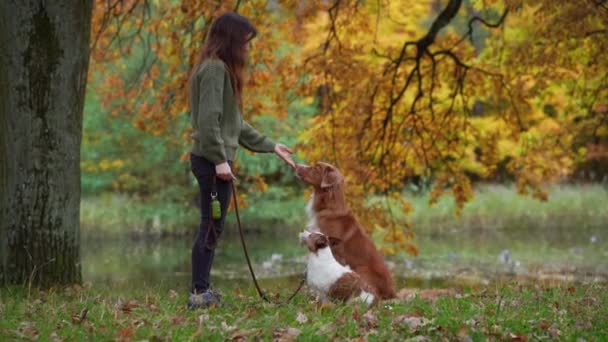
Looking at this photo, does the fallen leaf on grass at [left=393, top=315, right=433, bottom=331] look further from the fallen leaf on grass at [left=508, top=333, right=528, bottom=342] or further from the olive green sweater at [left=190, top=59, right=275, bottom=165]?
the olive green sweater at [left=190, top=59, right=275, bottom=165]

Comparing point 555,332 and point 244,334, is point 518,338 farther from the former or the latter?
point 244,334

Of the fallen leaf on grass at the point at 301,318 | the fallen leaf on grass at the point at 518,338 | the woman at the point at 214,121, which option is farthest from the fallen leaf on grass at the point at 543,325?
the woman at the point at 214,121

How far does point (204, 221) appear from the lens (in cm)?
611

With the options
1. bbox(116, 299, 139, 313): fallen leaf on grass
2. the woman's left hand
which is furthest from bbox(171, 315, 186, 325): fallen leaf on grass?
the woman's left hand

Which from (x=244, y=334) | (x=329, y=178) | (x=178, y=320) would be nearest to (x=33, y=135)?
(x=329, y=178)

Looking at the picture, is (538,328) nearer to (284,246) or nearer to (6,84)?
(6,84)

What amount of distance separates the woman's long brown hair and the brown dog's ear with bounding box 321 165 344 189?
1018mm

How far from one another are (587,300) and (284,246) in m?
14.5

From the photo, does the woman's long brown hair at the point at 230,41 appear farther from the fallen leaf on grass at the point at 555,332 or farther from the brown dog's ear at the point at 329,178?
the fallen leaf on grass at the point at 555,332

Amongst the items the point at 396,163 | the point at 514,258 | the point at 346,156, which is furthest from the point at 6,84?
the point at 514,258

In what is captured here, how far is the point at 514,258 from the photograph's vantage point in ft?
58.7

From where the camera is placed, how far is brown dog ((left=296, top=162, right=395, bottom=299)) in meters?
6.41

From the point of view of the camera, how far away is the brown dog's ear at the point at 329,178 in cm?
659

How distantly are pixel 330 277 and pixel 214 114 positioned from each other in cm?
145
